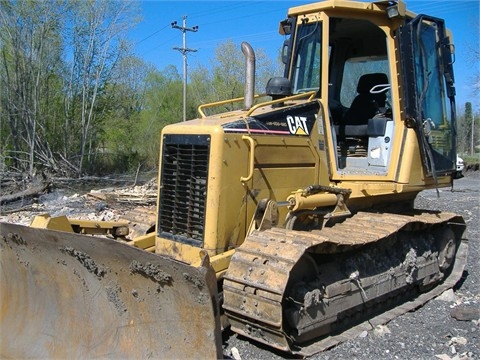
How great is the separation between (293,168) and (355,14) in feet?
5.51

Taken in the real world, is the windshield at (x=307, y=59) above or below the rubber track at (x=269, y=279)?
above

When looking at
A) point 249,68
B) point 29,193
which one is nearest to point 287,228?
point 249,68

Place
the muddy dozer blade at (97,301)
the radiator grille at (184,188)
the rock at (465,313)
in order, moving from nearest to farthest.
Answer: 1. the muddy dozer blade at (97,301)
2. the radiator grille at (184,188)
3. the rock at (465,313)

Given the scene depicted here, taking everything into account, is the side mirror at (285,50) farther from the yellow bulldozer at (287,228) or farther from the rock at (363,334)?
the rock at (363,334)

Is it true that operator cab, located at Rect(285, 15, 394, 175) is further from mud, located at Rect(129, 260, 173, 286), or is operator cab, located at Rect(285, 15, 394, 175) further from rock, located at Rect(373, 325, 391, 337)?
mud, located at Rect(129, 260, 173, 286)

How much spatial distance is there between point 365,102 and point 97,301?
11.7 ft

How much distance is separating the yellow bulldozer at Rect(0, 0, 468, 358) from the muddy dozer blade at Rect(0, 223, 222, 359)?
0.01 meters

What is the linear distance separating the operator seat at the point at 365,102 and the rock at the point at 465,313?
212 centimetres

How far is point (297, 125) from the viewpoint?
15.7 ft

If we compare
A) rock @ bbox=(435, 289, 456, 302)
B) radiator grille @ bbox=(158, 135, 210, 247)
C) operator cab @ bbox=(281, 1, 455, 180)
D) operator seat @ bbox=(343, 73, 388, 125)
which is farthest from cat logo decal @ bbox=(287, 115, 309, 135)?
rock @ bbox=(435, 289, 456, 302)

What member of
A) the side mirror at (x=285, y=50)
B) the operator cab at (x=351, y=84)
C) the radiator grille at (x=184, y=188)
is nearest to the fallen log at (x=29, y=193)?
the radiator grille at (x=184, y=188)

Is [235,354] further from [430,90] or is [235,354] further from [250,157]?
[430,90]

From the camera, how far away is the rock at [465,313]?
4977 millimetres

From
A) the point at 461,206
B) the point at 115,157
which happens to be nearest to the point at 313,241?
the point at 461,206
